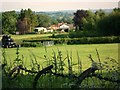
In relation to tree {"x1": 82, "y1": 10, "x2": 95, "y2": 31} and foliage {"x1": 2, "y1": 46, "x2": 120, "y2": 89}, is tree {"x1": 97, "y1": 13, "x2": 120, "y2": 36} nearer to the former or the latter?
tree {"x1": 82, "y1": 10, "x2": 95, "y2": 31}

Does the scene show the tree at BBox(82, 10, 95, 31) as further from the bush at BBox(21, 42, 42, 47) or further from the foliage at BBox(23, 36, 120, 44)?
the bush at BBox(21, 42, 42, 47)

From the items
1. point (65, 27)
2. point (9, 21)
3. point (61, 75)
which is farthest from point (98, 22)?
point (9, 21)

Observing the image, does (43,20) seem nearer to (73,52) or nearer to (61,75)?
(73,52)

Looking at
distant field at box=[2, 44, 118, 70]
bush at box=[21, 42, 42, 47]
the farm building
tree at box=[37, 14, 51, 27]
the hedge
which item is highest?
tree at box=[37, 14, 51, 27]

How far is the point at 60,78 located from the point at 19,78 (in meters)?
0.44

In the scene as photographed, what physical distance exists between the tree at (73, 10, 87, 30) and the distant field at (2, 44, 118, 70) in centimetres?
21

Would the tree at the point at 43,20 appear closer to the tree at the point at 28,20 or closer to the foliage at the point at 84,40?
the tree at the point at 28,20

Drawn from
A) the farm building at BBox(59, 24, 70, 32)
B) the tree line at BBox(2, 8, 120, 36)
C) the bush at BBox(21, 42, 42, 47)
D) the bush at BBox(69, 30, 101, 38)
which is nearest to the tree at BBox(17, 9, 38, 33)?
the tree line at BBox(2, 8, 120, 36)

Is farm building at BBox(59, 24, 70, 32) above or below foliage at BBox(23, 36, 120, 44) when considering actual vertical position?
above

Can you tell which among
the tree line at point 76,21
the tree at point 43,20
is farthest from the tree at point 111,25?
the tree at point 43,20

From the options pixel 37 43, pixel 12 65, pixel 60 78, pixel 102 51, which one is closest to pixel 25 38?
pixel 37 43

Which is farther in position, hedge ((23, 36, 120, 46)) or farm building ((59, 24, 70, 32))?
farm building ((59, 24, 70, 32))

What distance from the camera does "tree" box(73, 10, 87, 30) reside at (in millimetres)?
2998

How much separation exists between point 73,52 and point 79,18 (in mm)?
351
